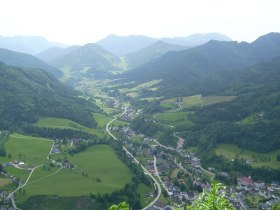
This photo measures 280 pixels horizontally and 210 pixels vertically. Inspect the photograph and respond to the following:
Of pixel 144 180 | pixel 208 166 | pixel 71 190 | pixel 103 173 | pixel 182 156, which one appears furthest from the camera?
pixel 182 156

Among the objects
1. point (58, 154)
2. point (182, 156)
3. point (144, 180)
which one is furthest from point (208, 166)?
point (58, 154)

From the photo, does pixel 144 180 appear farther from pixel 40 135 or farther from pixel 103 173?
pixel 40 135

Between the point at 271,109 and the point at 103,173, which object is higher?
the point at 271,109

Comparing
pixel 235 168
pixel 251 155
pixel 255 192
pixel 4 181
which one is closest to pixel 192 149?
pixel 251 155

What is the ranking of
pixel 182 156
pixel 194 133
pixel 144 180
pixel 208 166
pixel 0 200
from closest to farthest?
pixel 0 200 → pixel 144 180 → pixel 208 166 → pixel 182 156 → pixel 194 133

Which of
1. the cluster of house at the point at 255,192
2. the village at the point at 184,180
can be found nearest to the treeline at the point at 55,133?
the village at the point at 184,180

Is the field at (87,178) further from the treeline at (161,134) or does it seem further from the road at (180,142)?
the road at (180,142)

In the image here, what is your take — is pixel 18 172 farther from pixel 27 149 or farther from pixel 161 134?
pixel 161 134

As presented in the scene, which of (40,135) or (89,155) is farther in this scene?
(40,135)
